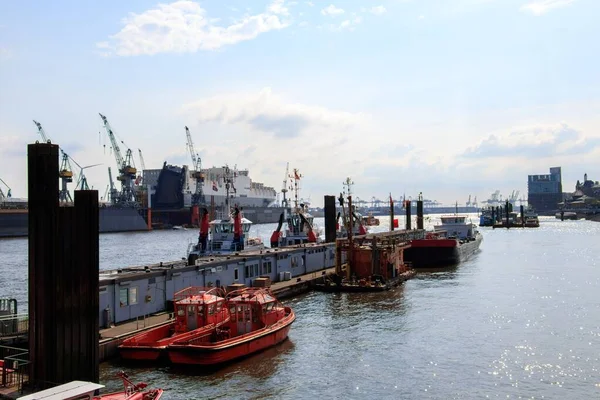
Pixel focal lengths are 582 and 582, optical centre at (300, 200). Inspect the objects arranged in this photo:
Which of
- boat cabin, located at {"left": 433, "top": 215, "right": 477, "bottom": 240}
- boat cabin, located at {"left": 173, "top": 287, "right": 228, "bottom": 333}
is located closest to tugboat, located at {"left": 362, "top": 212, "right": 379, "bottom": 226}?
boat cabin, located at {"left": 433, "top": 215, "right": 477, "bottom": 240}

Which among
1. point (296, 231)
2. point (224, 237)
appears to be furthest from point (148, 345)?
point (296, 231)

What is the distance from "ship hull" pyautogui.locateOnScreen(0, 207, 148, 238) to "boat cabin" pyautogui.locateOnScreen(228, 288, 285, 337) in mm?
145453

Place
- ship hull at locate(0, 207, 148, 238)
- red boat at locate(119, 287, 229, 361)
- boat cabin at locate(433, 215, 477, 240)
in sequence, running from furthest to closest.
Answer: ship hull at locate(0, 207, 148, 238), boat cabin at locate(433, 215, 477, 240), red boat at locate(119, 287, 229, 361)

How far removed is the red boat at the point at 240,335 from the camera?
2747cm

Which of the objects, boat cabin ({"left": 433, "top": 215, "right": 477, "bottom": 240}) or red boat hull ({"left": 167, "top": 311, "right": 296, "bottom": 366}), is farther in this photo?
boat cabin ({"left": 433, "top": 215, "right": 477, "bottom": 240})

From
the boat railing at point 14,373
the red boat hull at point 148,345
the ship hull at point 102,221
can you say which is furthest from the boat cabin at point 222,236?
the ship hull at point 102,221

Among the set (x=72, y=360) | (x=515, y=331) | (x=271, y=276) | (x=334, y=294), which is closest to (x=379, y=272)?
(x=334, y=294)

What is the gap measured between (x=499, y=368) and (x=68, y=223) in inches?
836

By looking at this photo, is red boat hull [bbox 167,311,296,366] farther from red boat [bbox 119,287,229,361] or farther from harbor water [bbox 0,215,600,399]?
red boat [bbox 119,287,229,361]

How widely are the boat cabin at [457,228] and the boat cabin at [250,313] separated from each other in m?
77.4

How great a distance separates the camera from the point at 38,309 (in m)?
19.7

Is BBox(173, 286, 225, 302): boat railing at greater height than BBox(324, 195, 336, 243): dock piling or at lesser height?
lesser

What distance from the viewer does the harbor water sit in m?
25.7

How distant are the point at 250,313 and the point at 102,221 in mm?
167285
